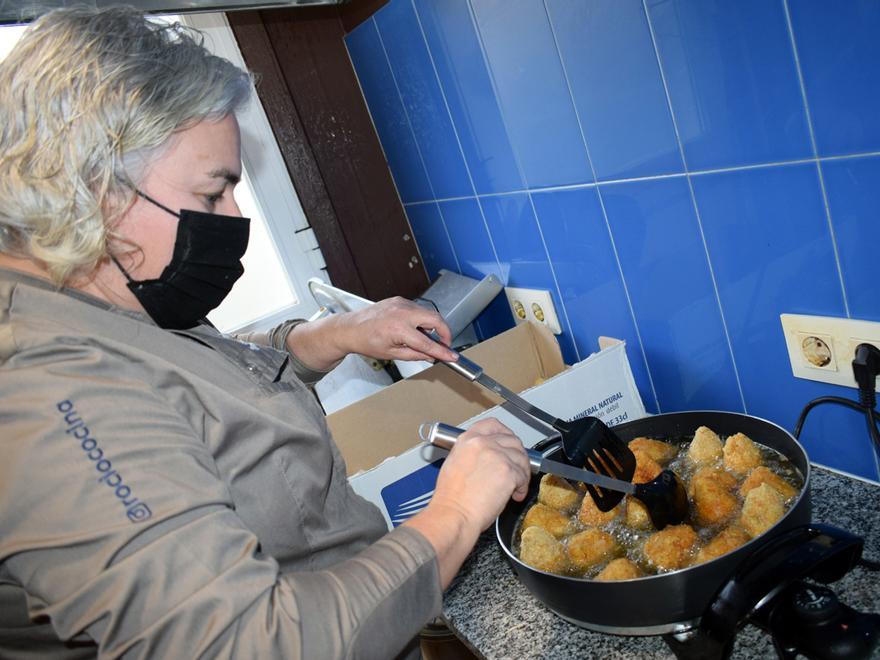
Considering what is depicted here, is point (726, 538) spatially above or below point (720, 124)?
below

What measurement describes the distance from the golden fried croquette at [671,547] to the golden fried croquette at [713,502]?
0.03m

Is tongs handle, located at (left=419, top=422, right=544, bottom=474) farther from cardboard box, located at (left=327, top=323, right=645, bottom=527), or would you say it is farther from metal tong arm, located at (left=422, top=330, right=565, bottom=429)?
cardboard box, located at (left=327, top=323, right=645, bottom=527)

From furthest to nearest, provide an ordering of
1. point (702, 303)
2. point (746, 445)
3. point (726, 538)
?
point (702, 303)
point (746, 445)
point (726, 538)

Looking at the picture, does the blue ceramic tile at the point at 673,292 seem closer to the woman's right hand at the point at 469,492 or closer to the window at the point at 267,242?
the woman's right hand at the point at 469,492

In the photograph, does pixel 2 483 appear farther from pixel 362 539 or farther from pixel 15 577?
pixel 362 539

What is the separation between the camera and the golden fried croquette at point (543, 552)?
3.02 feet

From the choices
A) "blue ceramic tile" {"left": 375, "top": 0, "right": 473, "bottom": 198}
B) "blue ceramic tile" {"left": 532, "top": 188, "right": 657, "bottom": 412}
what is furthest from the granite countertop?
"blue ceramic tile" {"left": 375, "top": 0, "right": 473, "bottom": 198}

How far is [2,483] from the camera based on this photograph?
555 millimetres

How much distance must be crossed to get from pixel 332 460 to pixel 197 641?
0.38 metres

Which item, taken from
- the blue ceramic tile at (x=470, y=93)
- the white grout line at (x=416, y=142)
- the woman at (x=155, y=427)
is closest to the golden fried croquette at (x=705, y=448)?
the woman at (x=155, y=427)

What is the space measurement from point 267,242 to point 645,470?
4.65ft

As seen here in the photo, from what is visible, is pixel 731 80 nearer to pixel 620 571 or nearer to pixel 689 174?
pixel 689 174

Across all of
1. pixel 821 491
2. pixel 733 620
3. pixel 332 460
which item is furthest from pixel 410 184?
pixel 733 620

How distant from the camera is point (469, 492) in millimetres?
732
